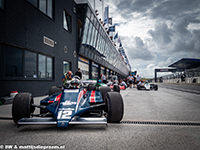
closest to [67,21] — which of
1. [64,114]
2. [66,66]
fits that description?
[66,66]

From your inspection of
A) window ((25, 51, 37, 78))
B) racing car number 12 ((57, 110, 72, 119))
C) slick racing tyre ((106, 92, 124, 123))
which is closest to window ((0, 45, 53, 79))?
window ((25, 51, 37, 78))

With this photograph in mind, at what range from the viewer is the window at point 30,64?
8.91 meters

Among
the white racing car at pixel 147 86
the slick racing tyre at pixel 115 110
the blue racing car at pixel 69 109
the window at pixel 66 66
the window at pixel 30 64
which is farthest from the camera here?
the white racing car at pixel 147 86

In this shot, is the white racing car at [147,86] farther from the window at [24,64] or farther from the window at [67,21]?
the window at [24,64]

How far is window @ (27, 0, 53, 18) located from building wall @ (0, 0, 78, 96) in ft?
1.01

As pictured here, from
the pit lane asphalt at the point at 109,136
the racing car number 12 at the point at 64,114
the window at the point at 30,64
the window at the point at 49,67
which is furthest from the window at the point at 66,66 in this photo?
the racing car number 12 at the point at 64,114

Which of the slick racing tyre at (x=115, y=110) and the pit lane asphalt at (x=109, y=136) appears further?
the slick racing tyre at (x=115, y=110)

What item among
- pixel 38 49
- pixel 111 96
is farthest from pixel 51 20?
pixel 111 96

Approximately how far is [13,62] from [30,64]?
1.33 m

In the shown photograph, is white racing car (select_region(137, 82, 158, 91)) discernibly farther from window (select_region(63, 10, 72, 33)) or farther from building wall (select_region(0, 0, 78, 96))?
window (select_region(63, 10, 72, 33))

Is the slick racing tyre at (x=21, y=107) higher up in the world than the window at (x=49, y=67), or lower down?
lower down

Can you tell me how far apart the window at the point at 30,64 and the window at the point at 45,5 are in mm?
2754

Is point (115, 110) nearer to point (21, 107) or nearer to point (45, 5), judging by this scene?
point (21, 107)

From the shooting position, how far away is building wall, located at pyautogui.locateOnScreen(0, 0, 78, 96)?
7488mm
